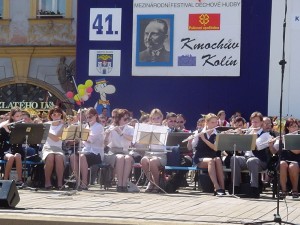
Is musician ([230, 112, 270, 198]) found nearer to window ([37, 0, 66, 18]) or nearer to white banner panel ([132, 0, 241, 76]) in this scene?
white banner panel ([132, 0, 241, 76])

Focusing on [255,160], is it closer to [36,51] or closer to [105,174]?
[105,174]

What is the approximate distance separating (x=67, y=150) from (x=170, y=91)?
8.20 meters

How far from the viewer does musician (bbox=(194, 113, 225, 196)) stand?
13.8 m

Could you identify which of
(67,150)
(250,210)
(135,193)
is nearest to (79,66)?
(67,150)

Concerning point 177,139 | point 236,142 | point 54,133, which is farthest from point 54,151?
point 236,142

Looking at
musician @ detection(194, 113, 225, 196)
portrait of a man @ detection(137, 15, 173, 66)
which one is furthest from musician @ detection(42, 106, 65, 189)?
portrait of a man @ detection(137, 15, 173, 66)

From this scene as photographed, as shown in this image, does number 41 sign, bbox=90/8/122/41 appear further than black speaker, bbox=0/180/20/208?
Yes

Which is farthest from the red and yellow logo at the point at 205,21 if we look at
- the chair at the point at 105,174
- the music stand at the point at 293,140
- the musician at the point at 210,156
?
the music stand at the point at 293,140

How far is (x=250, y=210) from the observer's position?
11.2 meters

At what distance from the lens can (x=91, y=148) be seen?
48.2 ft

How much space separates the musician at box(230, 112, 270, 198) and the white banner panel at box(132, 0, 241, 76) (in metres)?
8.74

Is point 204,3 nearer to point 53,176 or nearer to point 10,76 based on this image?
point 10,76

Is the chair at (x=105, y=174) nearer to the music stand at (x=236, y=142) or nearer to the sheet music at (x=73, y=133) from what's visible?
the sheet music at (x=73, y=133)

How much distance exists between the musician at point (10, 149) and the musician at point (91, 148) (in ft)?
3.17
